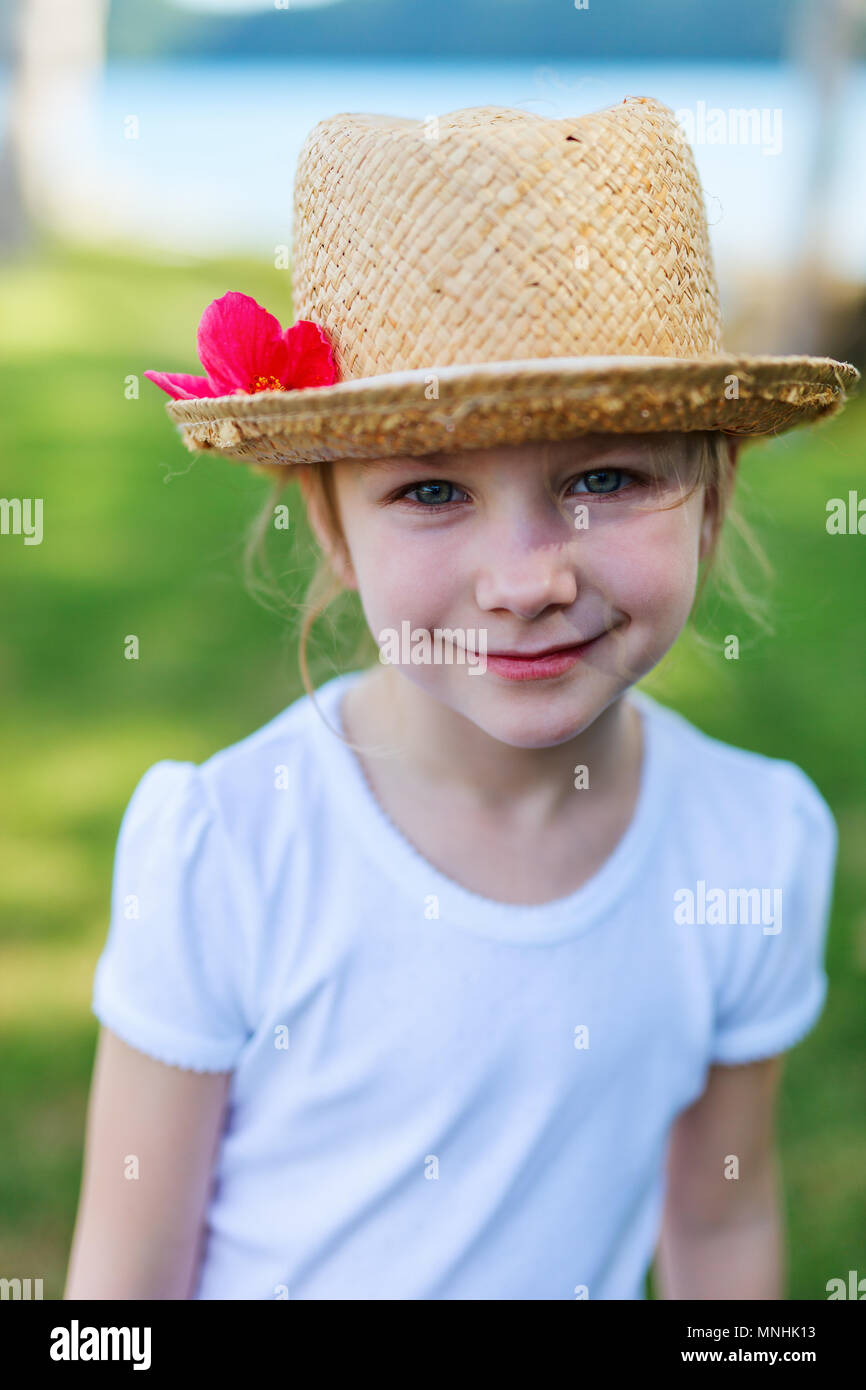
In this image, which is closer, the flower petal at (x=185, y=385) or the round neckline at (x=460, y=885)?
the flower petal at (x=185, y=385)

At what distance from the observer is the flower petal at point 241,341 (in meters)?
1.31

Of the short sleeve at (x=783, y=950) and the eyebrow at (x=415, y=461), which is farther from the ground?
the eyebrow at (x=415, y=461)

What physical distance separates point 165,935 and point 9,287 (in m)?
6.97

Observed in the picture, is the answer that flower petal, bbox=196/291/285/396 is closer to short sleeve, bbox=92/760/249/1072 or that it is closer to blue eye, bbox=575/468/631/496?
blue eye, bbox=575/468/631/496

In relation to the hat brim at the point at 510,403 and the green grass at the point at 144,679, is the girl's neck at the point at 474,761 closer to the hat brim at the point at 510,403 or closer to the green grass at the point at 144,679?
the green grass at the point at 144,679

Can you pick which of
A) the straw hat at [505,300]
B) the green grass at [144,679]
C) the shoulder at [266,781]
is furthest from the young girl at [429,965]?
the green grass at [144,679]

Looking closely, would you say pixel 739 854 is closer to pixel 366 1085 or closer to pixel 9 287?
pixel 366 1085

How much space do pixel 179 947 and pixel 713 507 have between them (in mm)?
815

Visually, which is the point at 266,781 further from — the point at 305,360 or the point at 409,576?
the point at 305,360

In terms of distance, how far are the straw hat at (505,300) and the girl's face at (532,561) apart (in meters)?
0.06

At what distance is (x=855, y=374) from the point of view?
1427mm

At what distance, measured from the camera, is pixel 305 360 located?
1.30 metres
